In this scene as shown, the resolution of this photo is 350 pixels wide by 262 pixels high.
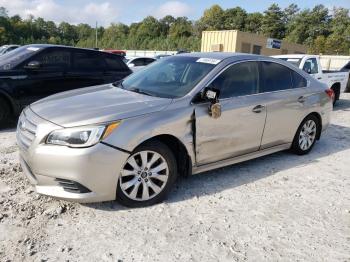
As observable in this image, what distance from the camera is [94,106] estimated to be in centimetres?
387

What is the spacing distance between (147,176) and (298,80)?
3116 mm

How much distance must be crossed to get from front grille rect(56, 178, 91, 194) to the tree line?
51919mm

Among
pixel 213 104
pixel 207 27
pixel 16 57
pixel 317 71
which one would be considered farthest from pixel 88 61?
pixel 207 27

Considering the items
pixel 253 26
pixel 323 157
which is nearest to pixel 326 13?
pixel 253 26

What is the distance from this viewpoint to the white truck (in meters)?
10.1

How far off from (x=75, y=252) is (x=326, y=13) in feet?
268

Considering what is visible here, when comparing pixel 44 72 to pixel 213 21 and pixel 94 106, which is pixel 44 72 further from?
pixel 213 21

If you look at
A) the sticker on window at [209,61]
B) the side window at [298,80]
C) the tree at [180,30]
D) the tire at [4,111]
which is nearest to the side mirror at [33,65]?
the tire at [4,111]

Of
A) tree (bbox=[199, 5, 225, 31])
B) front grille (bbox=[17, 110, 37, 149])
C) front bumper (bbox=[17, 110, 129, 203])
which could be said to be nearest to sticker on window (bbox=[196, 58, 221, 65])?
front bumper (bbox=[17, 110, 129, 203])

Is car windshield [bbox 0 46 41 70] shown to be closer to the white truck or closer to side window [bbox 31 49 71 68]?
side window [bbox 31 49 71 68]

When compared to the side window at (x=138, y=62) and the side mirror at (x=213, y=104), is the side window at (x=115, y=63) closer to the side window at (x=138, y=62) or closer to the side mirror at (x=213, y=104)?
the side mirror at (x=213, y=104)

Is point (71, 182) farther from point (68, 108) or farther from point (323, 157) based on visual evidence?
point (323, 157)

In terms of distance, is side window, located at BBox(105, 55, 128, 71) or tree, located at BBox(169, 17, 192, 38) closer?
side window, located at BBox(105, 55, 128, 71)

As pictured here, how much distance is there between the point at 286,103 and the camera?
17.5 ft
